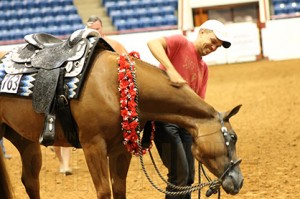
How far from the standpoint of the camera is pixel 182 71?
16.2 feet

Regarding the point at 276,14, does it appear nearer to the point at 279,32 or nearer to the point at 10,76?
the point at 279,32

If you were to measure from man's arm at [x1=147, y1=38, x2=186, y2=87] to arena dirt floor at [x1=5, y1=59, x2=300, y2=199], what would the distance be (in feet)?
6.42

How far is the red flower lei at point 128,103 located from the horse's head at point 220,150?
1.56ft

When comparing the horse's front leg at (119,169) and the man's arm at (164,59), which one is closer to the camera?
the man's arm at (164,59)

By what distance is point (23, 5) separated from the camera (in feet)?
69.5

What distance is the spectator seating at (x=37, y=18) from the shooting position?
19.8 meters

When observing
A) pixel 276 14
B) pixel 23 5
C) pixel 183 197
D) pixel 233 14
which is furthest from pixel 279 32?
pixel 183 197

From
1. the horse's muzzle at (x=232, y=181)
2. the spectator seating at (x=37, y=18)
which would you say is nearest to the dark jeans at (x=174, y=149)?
the horse's muzzle at (x=232, y=181)

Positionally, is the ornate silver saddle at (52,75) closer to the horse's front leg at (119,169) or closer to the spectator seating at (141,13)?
the horse's front leg at (119,169)

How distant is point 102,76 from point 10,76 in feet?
2.61

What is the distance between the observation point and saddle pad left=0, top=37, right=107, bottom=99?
14.2 ft

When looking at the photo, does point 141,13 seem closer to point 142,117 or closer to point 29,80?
point 29,80

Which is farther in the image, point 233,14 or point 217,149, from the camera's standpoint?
point 233,14

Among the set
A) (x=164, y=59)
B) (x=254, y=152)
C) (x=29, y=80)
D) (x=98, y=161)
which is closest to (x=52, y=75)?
(x=29, y=80)
